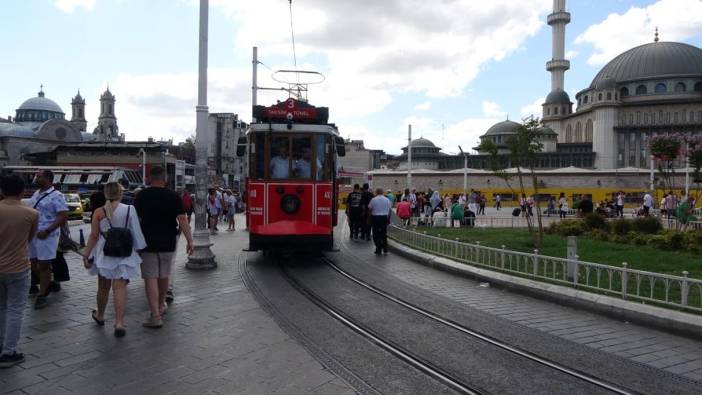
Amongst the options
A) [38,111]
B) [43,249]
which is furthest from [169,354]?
[38,111]

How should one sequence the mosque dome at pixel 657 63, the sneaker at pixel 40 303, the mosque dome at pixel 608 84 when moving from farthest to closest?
the mosque dome at pixel 608 84, the mosque dome at pixel 657 63, the sneaker at pixel 40 303

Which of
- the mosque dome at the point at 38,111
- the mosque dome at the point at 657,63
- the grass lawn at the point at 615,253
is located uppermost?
the mosque dome at the point at 657,63

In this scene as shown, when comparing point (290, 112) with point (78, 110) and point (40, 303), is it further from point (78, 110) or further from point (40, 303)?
point (78, 110)

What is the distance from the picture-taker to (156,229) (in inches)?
263

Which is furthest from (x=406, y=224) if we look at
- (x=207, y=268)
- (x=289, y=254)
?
(x=207, y=268)

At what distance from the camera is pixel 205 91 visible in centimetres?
1126

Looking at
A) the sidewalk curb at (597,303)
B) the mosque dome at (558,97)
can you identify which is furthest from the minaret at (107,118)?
the sidewalk curb at (597,303)

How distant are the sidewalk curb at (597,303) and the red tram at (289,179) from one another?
10.1ft

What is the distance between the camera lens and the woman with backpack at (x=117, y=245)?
6.22 metres

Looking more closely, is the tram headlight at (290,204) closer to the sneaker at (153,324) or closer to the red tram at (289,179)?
the red tram at (289,179)

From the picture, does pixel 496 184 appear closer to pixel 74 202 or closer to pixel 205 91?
pixel 74 202

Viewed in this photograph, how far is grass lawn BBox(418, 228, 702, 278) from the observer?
10633 mm

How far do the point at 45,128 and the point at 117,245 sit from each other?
10064cm

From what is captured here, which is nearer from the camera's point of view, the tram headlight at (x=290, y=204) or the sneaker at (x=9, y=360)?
the sneaker at (x=9, y=360)
